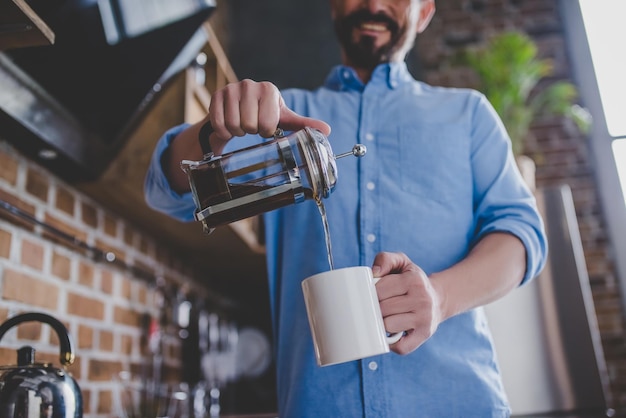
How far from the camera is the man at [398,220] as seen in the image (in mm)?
934

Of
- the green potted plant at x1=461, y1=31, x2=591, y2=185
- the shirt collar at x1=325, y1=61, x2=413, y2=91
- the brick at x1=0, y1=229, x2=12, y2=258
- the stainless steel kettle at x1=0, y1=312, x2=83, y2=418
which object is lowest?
the stainless steel kettle at x1=0, y1=312, x2=83, y2=418

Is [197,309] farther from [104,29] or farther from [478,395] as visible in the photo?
[478,395]

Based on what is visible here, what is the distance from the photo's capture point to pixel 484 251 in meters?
0.97

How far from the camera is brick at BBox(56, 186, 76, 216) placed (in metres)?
1.36

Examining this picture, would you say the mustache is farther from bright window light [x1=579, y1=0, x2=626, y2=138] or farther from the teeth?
bright window light [x1=579, y1=0, x2=626, y2=138]

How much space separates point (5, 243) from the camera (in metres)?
1.14

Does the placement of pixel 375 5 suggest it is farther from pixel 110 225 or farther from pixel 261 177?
pixel 110 225

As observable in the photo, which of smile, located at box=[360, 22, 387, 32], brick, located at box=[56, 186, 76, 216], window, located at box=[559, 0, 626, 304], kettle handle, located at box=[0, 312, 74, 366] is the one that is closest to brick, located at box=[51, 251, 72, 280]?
brick, located at box=[56, 186, 76, 216]

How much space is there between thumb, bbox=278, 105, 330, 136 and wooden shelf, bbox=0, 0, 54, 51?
1.15 feet

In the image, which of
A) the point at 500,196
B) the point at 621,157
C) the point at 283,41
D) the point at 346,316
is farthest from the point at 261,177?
the point at 621,157

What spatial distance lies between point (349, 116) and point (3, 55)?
1.95 feet

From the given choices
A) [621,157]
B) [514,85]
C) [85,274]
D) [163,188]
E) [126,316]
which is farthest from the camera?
[621,157]

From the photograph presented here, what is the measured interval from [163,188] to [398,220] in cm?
38

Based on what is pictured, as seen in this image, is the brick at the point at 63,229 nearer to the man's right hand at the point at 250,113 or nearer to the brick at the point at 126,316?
the brick at the point at 126,316
